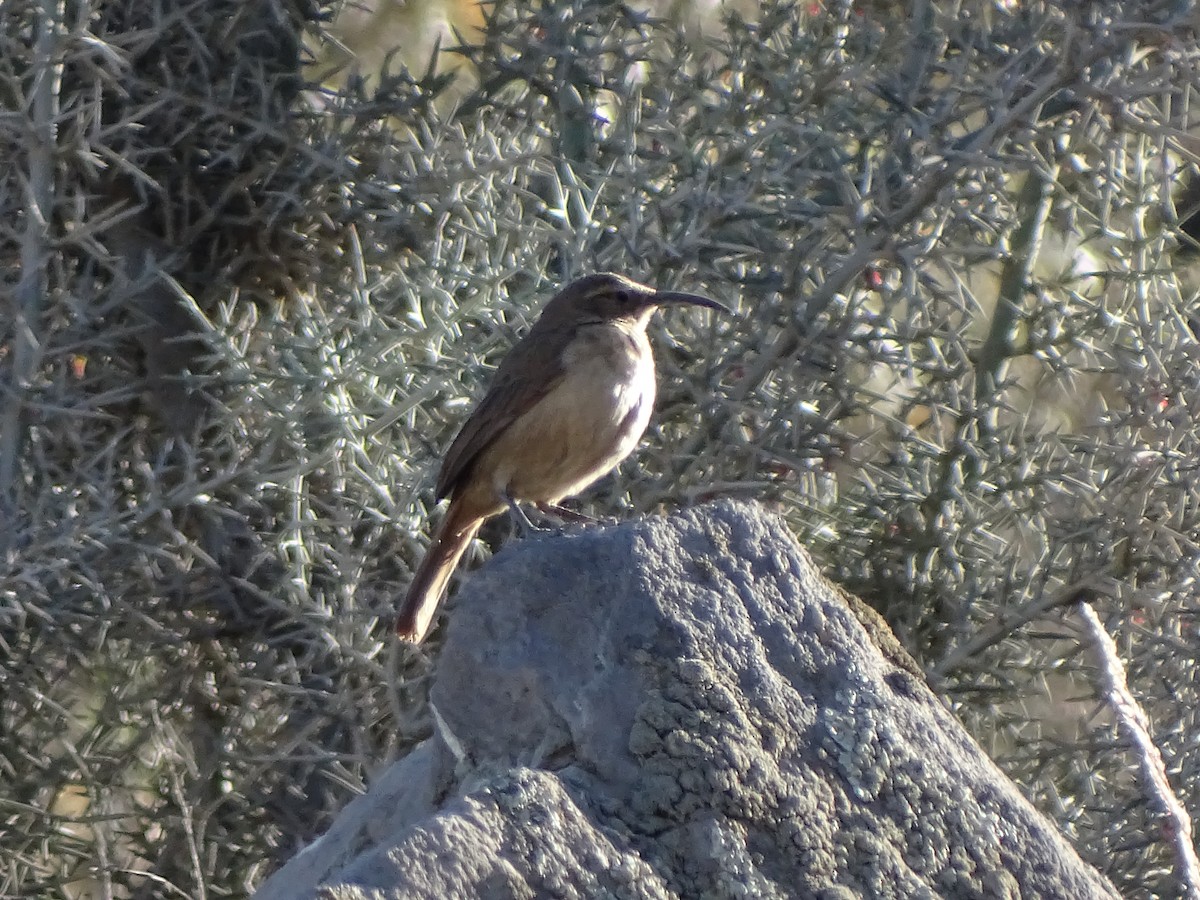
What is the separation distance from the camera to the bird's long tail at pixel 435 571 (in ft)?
15.6

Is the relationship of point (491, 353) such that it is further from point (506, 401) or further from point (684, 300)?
point (684, 300)

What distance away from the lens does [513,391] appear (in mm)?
4871

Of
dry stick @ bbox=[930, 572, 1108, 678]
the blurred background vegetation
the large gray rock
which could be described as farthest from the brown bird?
the large gray rock

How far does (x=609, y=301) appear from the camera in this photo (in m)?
4.87

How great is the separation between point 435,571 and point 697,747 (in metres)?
2.51

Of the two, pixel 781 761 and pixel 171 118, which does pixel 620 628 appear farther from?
pixel 171 118

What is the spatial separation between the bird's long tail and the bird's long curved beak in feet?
2.69

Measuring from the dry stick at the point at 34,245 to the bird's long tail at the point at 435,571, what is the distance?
133 centimetres

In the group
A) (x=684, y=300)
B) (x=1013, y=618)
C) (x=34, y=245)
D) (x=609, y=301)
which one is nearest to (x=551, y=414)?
(x=609, y=301)

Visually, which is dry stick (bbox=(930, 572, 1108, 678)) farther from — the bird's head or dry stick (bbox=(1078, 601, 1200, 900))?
dry stick (bbox=(1078, 601, 1200, 900))

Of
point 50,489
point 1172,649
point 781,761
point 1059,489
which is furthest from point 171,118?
point 781,761

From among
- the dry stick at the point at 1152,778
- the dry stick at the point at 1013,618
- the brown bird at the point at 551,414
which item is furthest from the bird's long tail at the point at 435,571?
the dry stick at the point at 1152,778

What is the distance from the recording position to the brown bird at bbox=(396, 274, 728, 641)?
15.5ft

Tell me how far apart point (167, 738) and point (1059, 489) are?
2.99 meters
